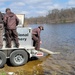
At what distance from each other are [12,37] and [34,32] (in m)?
1.21

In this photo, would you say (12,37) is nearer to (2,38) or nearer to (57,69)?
(2,38)

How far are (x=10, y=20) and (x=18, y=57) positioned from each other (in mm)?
1678

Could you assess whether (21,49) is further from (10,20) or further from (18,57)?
(10,20)

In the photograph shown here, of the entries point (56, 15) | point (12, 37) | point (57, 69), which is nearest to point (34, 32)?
point (12, 37)

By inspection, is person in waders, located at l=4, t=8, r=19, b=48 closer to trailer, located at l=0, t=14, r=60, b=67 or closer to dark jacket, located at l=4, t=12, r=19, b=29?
dark jacket, located at l=4, t=12, r=19, b=29

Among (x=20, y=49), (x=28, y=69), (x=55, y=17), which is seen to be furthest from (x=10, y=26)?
(x=55, y=17)

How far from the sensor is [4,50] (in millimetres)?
11180

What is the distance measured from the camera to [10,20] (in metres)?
11.1

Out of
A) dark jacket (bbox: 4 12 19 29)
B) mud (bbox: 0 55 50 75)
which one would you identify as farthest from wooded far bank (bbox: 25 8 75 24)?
dark jacket (bbox: 4 12 19 29)

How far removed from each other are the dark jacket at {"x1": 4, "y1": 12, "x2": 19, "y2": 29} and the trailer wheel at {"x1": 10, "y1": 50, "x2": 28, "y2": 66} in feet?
3.71

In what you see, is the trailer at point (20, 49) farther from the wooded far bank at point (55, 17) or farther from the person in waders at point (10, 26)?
the wooded far bank at point (55, 17)

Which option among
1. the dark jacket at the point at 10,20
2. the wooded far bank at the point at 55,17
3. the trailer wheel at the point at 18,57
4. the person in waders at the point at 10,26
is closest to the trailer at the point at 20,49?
the trailer wheel at the point at 18,57

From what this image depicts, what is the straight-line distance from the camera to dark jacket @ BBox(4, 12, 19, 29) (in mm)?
11016

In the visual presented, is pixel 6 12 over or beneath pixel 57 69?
over
